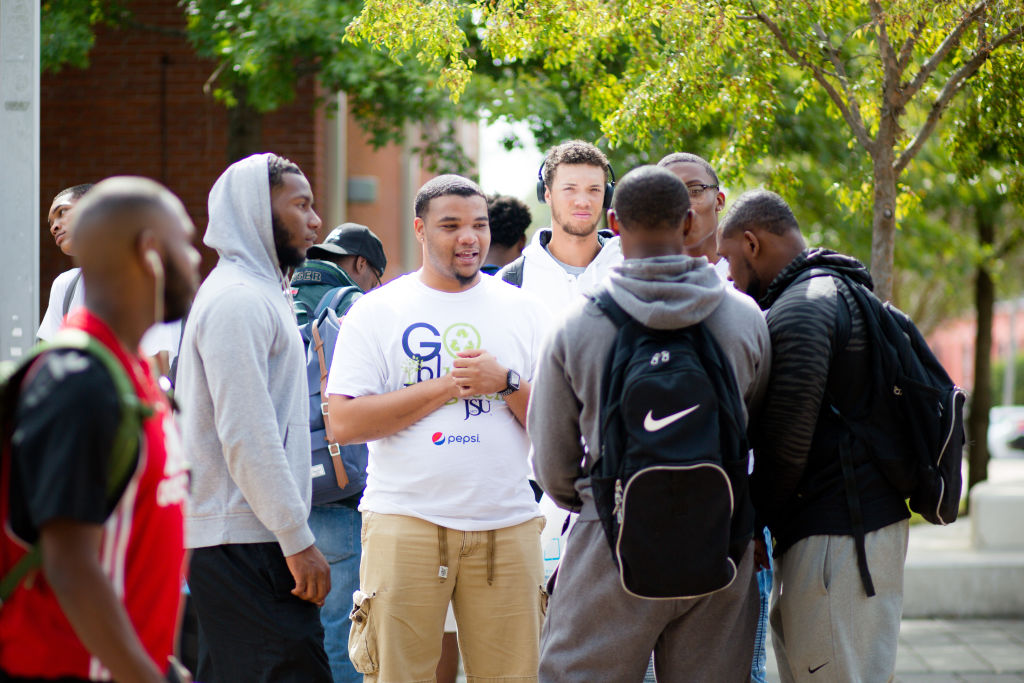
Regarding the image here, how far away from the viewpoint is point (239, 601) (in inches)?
123

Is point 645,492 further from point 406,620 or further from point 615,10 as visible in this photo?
point 615,10

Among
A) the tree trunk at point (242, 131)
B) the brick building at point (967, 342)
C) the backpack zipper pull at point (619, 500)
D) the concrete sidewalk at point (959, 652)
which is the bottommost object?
the brick building at point (967, 342)

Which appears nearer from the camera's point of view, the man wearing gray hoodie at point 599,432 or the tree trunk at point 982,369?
the man wearing gray hoodie at point 599,432

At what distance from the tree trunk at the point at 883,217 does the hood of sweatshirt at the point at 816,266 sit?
2030mm

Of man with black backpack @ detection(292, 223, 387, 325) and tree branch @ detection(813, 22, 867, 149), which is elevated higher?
tree branch @ detection(813, 22, 867, 149)

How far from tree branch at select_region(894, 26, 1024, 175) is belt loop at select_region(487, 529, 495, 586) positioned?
9.79 ft

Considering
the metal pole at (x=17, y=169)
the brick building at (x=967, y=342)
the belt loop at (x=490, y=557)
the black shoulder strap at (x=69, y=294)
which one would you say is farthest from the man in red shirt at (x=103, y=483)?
the brick building at (x=967, y=342)

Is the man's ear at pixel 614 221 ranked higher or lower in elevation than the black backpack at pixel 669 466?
higher

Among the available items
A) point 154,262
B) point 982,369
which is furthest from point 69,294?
point 982,369

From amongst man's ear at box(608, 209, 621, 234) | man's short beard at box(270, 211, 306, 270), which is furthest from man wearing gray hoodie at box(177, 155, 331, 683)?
man's ear at box(608, 209, 621, 234)

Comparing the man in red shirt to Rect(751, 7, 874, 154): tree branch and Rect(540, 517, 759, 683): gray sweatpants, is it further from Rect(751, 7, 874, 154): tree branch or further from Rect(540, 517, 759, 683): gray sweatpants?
Rect(751, 7, 874, 154): tree branch

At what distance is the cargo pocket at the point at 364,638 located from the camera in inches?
149

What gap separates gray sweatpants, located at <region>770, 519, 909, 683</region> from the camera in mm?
3129

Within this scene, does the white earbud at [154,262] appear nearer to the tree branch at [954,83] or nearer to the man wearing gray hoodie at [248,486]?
the man wearing gray hoodie at [248,486]
